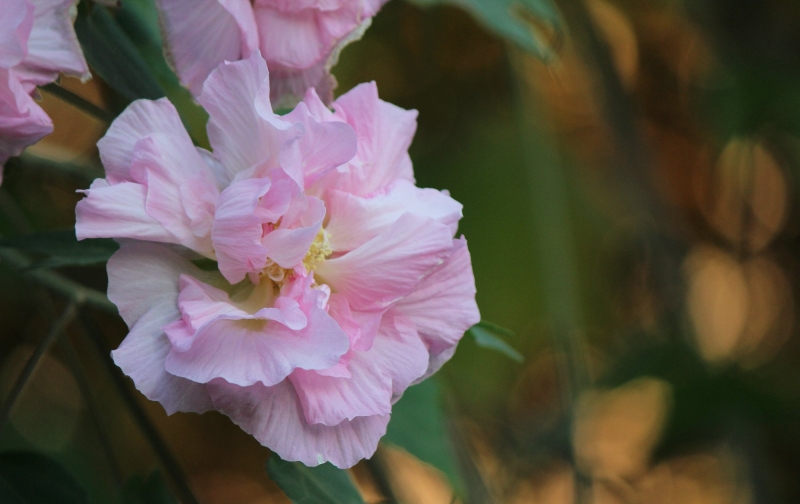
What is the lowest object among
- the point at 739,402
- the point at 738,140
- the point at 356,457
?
the point at 739,402

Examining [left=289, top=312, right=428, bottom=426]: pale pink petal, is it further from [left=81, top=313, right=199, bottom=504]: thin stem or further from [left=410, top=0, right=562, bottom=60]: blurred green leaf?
[left=410, top=0, right=562, bottom=60]: blurred green leaf

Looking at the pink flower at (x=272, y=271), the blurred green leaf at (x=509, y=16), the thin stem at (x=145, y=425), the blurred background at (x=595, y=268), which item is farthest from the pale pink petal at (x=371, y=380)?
the blurred background at (x=595, y=268)

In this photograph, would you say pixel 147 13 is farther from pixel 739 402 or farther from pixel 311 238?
pixel 739 402

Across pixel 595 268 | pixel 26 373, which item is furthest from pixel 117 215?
pixel 595 268

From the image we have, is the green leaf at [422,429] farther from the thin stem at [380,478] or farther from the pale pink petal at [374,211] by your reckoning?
the pale pink petal at [374,211]

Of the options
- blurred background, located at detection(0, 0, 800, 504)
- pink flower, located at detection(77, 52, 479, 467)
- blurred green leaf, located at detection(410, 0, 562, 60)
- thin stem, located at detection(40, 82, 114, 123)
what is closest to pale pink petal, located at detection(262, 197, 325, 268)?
pink flower, located at detection(77, 52, 479, 467)

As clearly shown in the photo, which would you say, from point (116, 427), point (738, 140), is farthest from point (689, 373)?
point (116, 427)

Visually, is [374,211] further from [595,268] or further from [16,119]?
[595,268]
